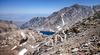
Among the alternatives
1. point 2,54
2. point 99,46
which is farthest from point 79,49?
point 2,54

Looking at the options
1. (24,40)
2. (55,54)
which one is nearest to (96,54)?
(55,54)

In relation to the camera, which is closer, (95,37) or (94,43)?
(94,43)

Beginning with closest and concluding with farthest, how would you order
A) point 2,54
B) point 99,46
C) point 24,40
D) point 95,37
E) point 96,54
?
1. point 96,54
2. point 99,46
3. point 95,37
4. point 2,54
5. point 24,40

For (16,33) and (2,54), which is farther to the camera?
(16,33)

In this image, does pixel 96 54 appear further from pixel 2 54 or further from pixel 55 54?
pixel 2 54

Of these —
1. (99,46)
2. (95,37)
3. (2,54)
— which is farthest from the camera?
(2,54)

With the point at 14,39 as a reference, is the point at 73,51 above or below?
above

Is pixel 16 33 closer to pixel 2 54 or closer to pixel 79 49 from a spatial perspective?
pixel 2 54

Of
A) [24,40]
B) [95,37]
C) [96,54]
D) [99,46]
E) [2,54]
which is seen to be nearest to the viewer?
[96,54]

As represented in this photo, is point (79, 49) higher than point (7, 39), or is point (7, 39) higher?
point (79, 49)
